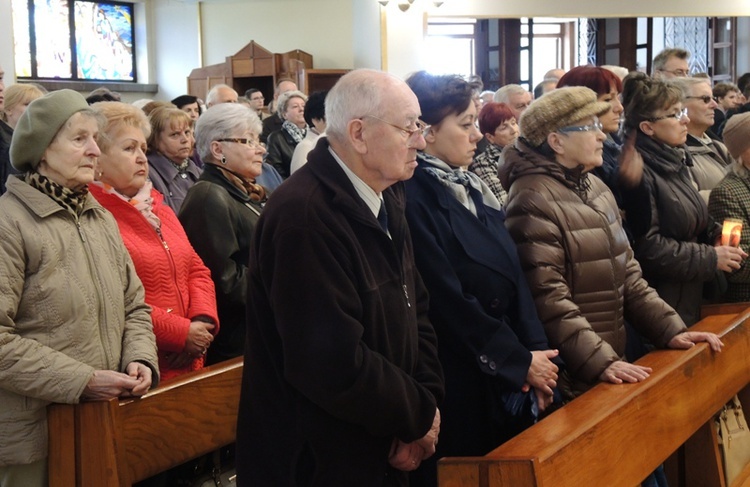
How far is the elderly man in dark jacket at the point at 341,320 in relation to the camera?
1741mm

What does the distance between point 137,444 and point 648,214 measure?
2.03 meters

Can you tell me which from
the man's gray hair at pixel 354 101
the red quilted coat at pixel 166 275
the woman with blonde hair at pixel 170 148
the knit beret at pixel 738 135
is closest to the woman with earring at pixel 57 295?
the red quilted coat at pixel 166 275

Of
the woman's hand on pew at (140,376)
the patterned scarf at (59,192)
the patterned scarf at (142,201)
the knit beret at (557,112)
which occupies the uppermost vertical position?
the knit beret at (557,112)

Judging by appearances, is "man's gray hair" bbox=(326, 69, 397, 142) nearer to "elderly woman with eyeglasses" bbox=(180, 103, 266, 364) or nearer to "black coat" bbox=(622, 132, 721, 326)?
"elderly woman with eyeglasses" bbox=(180, 103, 266, 364)

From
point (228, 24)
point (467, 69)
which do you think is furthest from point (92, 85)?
point (467, 69)

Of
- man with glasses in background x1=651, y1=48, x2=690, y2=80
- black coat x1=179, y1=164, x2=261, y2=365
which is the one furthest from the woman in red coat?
man with glasses in background x1=651, y1=48, x2=690, y2=80

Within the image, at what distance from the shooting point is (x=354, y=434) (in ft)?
6.03

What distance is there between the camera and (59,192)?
7.57 feet

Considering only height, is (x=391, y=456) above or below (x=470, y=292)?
below

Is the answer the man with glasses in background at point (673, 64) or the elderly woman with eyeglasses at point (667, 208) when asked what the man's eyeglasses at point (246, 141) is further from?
the man with glasses in background at point (673, 64)

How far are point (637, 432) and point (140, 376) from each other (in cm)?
124

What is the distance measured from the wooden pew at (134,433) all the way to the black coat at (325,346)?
40 centimetres

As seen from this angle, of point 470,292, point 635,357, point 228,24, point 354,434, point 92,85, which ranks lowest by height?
→ point 635,357

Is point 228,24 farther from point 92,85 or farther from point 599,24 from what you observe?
point 599,24
